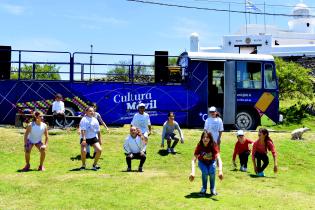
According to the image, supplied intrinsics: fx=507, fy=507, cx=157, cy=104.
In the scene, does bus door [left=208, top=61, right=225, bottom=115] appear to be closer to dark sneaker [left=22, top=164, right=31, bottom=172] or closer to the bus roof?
the bus roof

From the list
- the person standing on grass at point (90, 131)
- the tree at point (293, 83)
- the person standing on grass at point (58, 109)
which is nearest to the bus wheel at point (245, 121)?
the person standing on grass at point (58, 109)

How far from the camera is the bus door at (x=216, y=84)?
21.7m

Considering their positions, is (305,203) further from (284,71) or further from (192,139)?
(284,71)

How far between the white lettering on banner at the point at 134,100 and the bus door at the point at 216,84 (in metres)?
2.46

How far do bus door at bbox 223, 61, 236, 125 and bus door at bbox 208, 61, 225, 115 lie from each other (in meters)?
0.24

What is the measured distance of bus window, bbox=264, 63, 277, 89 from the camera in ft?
71.3

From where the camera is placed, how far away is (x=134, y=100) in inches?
853

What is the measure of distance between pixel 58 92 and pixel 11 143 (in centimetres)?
468

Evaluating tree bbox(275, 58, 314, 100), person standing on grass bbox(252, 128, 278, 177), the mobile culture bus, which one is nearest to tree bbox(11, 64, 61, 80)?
the mobile culture bus

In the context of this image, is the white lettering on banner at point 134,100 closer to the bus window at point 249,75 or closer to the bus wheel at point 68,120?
the bus wheel at point 68,120

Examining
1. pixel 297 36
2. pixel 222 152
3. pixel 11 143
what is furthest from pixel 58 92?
pixel 297 36

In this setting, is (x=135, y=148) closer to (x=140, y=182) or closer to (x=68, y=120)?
(x=140, y=182)

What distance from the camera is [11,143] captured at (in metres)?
16.9

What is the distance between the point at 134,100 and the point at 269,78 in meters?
5.87
